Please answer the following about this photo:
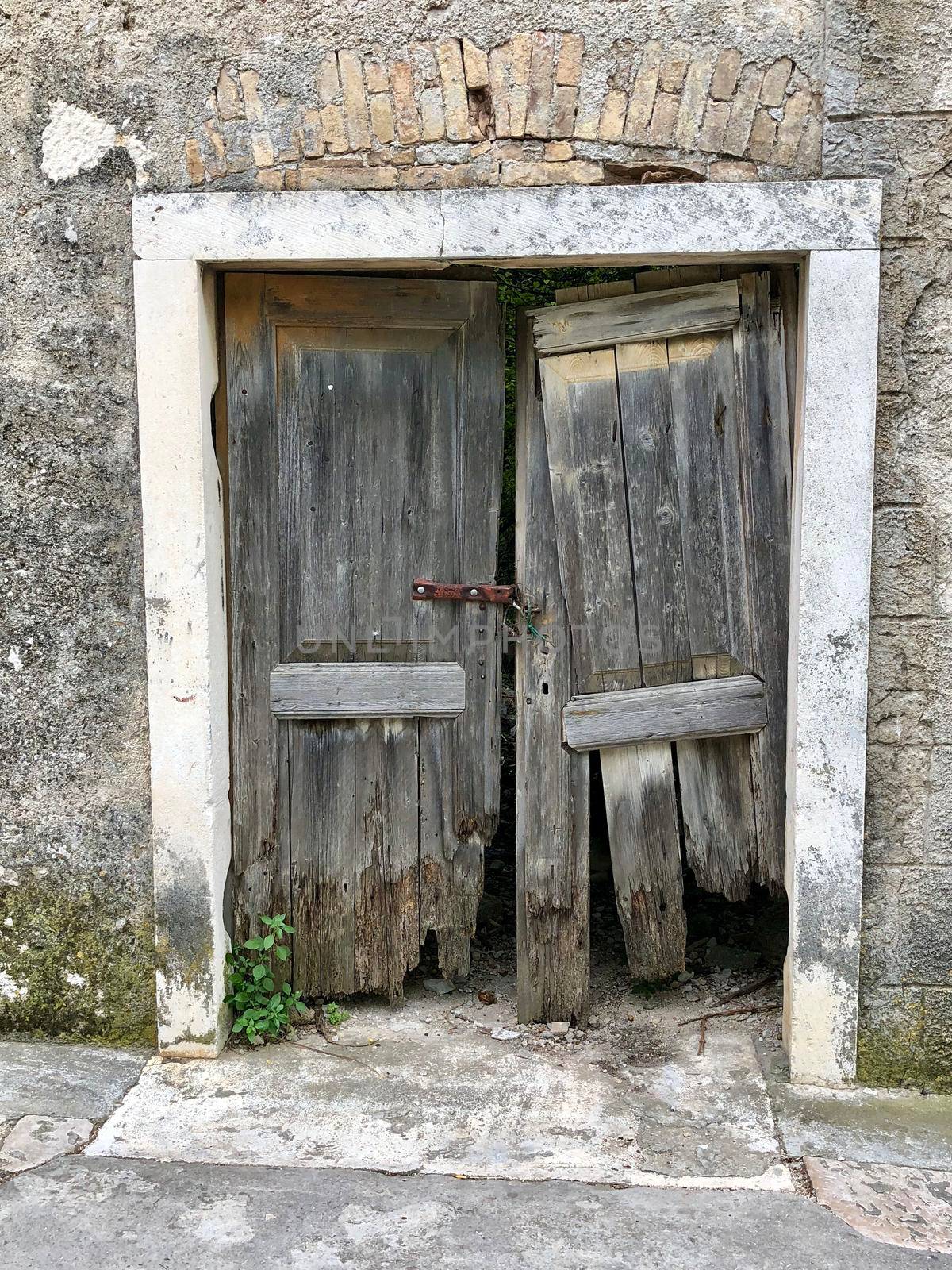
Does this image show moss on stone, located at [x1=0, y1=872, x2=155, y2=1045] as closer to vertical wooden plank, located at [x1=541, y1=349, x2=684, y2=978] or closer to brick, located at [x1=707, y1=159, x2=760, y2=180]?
vertical wooden plank, located at [x1=541, y1=349, x2=684, y2=978]

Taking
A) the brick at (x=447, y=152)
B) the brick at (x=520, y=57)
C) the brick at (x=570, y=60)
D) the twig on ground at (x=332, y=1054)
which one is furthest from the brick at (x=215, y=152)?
the twig on ground at (x=332, y=1054)

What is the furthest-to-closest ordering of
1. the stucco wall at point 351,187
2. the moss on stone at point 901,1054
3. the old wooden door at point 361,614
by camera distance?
1. the old wooden door at point 361,614
2. the moss on stone at point 901,1054
3. the stucco wall at point 351,187

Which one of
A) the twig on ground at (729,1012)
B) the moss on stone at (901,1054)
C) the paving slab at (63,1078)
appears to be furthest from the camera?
the twig on ground at (729,1012)

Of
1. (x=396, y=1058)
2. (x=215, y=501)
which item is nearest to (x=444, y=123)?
(x=215, y=501)

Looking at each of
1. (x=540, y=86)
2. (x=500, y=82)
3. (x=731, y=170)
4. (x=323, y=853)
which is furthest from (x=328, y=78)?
(x=323, y=853)

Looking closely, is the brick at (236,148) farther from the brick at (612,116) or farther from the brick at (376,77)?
the brick at (612,116)

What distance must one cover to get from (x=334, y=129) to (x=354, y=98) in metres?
0.09

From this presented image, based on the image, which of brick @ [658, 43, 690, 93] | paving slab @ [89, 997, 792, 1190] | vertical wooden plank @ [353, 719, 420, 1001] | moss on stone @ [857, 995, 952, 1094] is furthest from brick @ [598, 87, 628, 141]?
paving slab @ [89, 997, 792, 1190]

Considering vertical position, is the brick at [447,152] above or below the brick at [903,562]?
above

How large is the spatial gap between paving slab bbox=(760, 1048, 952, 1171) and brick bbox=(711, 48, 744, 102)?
267cm

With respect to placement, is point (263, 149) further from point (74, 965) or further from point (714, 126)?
point (74, 965)

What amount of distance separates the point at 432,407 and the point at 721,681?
1169mm

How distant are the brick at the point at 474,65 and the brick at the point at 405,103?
146 millimetres

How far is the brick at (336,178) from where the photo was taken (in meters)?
2.88
